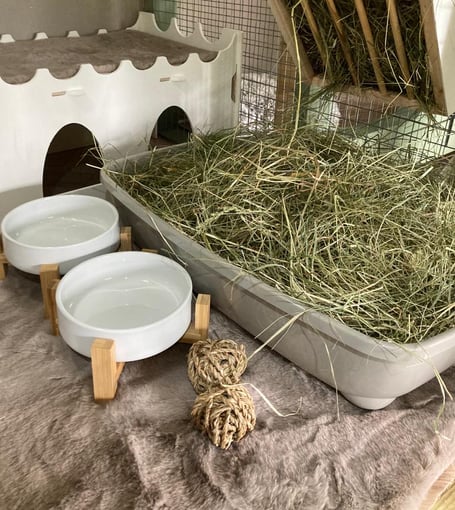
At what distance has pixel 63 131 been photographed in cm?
199

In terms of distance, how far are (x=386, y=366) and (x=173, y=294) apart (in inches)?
A: 14.9

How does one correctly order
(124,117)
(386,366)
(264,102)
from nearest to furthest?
(386,366)
(124,117)
(264,102)

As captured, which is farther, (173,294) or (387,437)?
(173,294)

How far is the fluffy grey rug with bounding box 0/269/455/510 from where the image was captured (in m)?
0.66

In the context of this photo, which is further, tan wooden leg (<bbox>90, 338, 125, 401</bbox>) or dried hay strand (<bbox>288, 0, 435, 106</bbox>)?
dried hay strand (<bbox>288, 0, 435, 106</bbox>)

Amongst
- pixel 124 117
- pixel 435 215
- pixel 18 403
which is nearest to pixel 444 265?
pixel 435 215

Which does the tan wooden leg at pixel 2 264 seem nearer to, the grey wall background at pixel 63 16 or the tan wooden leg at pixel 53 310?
the tan wooden leg at pixel 53 310

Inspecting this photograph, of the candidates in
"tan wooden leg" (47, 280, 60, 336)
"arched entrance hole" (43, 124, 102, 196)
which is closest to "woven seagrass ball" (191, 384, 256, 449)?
"tan wooden leg" (47, 280, 60, 336)

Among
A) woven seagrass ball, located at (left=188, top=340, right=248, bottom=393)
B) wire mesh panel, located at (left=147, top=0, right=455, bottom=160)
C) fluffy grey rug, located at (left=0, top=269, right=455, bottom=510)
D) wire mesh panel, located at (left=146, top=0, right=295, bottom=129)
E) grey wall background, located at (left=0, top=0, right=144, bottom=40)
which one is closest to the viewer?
fluffy grey rug, located at (left=0, top=269, right=455, bottom=510)

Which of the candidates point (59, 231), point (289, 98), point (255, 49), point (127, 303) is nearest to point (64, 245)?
point (59, 231)

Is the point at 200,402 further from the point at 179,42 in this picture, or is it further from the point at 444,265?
the point at 179,42

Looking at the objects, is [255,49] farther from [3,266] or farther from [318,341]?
[318,341]

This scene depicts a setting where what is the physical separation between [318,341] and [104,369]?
301mm

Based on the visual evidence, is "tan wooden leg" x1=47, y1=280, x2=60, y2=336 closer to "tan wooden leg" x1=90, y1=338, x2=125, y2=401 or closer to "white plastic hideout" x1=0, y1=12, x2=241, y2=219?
"tan wooden leg" x1=90, y1=338, x2=125, y2=401
